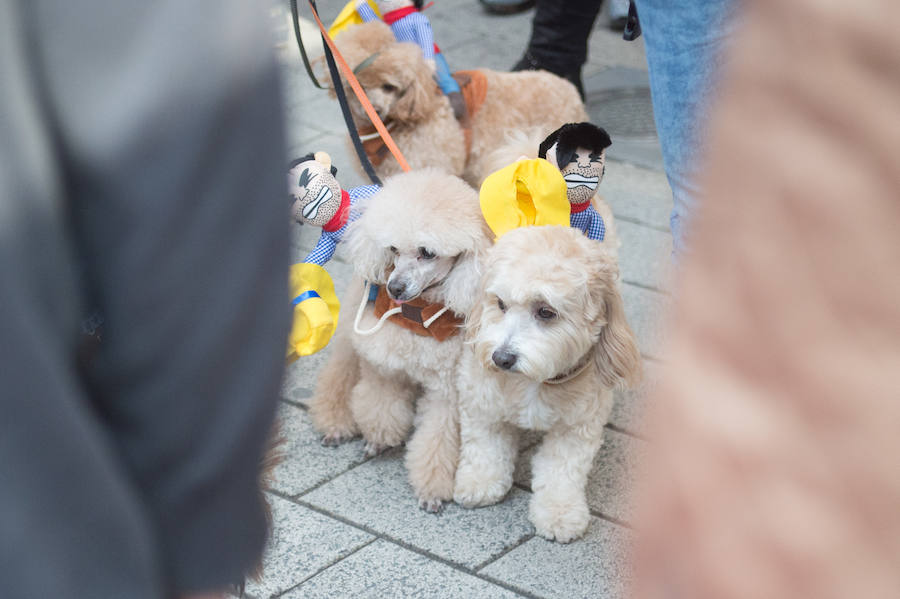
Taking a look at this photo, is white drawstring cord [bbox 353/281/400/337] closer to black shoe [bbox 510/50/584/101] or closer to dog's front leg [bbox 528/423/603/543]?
dog's front leg [bbox 528/423/603/543]

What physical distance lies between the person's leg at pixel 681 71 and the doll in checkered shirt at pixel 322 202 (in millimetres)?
984

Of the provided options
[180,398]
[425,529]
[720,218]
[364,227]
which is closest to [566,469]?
[425,529]

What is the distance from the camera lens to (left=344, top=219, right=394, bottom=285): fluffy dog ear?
8.48 ft

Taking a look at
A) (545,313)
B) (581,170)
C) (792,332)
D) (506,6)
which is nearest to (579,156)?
(581,170)

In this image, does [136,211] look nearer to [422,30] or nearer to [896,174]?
[896,174]

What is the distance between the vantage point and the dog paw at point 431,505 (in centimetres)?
268

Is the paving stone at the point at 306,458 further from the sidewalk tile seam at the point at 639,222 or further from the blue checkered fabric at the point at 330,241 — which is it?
the sidewalk tile seam at the point at 639,222

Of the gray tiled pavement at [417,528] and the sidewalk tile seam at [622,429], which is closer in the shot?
the gray tiled pavement at [417,528]

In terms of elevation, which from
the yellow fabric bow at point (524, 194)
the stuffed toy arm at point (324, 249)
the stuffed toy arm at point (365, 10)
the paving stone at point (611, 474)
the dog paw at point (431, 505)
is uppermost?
the stuffed toy arm at point (365, 10)

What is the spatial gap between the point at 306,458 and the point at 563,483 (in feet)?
2.96

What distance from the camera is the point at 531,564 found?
2.49 meters

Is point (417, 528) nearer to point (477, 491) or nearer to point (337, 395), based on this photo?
point (477, 491)

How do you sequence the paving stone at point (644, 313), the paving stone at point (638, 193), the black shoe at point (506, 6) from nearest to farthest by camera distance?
the paving stone at point (644, 313)
the paving stone at point (638, 193)
the black shoe at point (506, 6)

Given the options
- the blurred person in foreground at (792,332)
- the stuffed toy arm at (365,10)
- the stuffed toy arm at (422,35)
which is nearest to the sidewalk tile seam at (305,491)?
the stuffed toy arm at (422,35)
